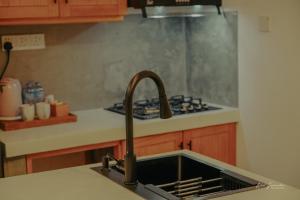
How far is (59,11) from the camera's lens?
3.27 meters

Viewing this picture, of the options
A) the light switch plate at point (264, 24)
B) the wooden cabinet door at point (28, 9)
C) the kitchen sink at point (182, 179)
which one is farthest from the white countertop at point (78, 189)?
the light switch plate at point (264, 24)

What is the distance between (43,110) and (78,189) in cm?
142

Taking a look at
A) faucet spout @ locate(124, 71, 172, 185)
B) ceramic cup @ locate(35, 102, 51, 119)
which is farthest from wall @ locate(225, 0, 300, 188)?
faucet spout @ locate(124, 71, 172, 185)

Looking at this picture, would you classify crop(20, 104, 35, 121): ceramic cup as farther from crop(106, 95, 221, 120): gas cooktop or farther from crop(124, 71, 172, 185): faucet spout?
crop(124, 71, 172, 185): faucet spout

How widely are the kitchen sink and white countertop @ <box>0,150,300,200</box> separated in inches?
1.7

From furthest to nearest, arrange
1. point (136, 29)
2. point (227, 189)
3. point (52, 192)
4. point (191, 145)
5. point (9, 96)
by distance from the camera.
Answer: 1. point (136, 29)
2. point (191, 145)
3. point (9, 96)
4. point (227, 189)
5. point (52, 192)

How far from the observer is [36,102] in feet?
11.5

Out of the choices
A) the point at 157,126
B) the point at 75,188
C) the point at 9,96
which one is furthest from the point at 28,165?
the point at 75,188

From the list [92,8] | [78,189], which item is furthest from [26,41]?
[78,189]

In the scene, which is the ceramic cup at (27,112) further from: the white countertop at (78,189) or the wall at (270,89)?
the wall at (270,89)

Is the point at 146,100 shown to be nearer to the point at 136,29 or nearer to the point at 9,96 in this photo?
the point at 136,29

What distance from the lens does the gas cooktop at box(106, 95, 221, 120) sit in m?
3.59

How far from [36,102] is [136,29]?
0.98 m

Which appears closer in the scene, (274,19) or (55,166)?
(274,19)
